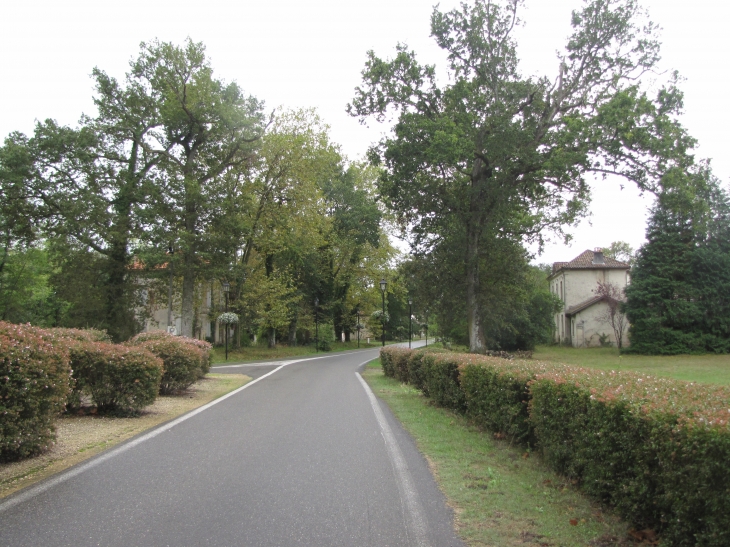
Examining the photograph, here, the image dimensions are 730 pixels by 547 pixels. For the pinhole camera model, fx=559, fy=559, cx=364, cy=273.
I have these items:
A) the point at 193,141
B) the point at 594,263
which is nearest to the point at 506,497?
the point at 193,141

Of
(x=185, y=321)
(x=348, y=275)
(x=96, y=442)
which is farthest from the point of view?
(x=348, y=275)

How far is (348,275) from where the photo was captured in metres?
50.7

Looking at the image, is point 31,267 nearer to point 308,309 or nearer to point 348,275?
point 308,309

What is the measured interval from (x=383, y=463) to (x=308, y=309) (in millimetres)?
42662

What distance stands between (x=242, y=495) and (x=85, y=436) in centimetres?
401

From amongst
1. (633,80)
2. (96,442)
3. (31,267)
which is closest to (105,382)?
(96,442)

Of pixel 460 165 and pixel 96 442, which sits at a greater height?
pixel 460 165

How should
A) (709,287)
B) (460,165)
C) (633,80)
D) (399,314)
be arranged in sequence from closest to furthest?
(633,80)
(460,165)
(709,287)
(399,314)

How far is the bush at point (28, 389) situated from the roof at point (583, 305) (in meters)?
51.0

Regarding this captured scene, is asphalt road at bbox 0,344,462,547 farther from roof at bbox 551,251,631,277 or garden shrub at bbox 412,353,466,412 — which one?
roof at bbox 551,251,631,277

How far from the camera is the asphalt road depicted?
159 inches

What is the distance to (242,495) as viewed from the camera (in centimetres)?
504

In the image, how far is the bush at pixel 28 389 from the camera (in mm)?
5723

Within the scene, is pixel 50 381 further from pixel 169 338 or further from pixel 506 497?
pixel 169 338
